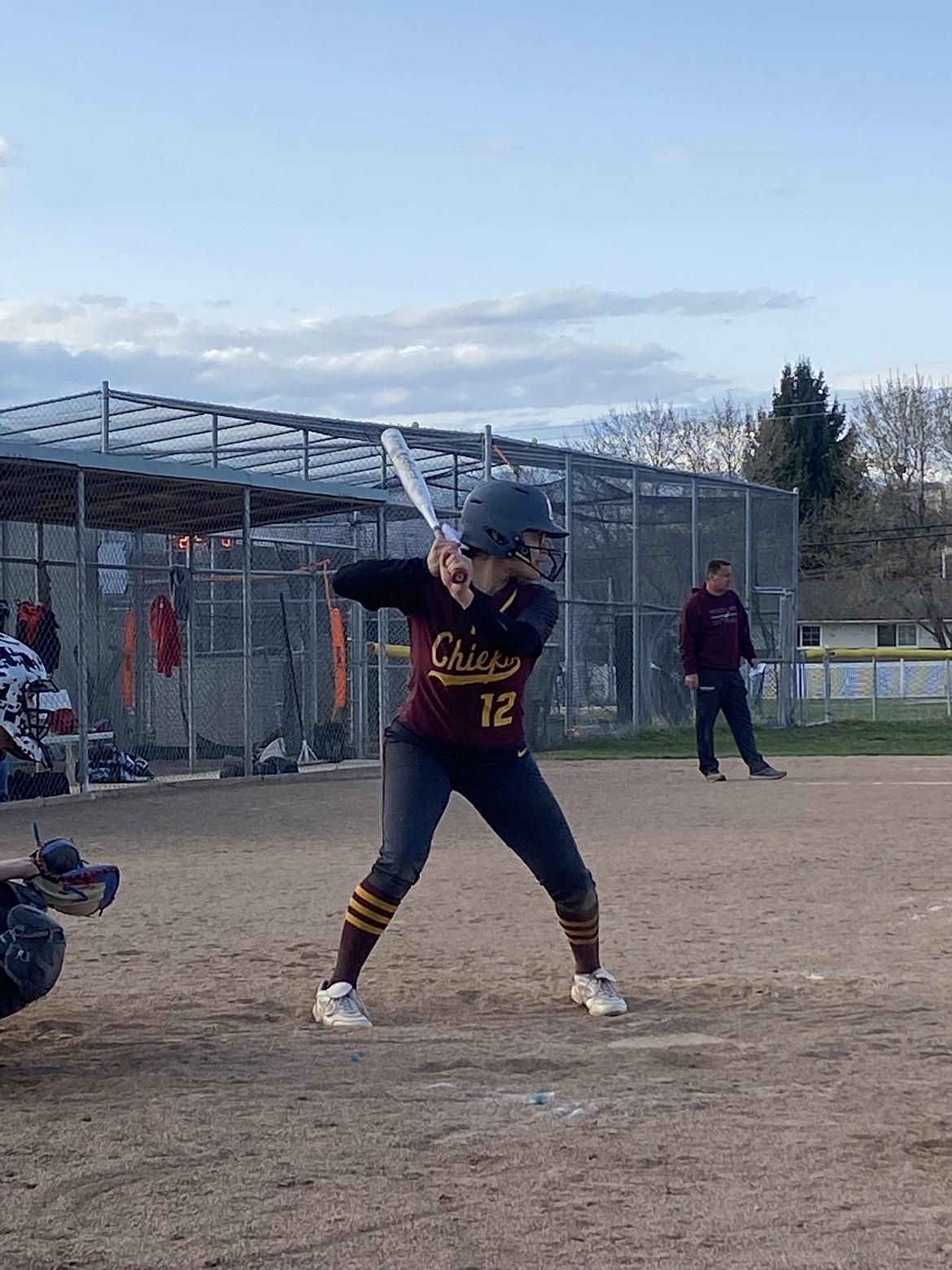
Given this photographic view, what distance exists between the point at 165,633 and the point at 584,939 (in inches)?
519

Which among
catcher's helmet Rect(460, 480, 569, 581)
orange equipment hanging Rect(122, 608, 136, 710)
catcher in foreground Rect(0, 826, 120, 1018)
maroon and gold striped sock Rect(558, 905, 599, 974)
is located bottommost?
maroon and gold striped sock Rect(558, 905, 599, 974)

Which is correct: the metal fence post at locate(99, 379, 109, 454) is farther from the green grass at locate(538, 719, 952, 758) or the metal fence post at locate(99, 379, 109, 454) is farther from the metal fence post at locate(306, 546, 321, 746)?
the green grass at locate(538, 719, 952, 758)

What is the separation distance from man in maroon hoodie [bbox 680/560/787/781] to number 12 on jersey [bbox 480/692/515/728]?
10009 millimetres

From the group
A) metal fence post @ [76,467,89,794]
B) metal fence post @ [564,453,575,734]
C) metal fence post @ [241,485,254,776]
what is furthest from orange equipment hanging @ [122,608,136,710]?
metal fence post @ [564,453,575,734]

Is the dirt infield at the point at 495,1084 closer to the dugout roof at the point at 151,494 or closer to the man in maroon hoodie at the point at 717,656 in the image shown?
the man in maroon hoodie at the point at 717,656

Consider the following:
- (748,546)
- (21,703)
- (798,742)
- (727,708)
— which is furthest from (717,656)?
(748,546)

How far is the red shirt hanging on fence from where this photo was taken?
18.3 metres

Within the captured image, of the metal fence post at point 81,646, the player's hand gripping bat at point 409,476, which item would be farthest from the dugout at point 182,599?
the player's hand gripping bat at point 409,476

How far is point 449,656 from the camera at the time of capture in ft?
18.1

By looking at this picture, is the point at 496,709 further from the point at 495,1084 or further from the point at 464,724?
the point at 495,1084

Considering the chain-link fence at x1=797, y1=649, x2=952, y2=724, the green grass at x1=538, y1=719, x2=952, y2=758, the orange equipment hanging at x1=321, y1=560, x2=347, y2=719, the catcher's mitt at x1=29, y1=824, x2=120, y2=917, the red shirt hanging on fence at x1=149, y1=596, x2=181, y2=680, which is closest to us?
the catcher's mitt at x1=29, y1=824, x2=120, y2=917

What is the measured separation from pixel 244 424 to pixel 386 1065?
17015 mm

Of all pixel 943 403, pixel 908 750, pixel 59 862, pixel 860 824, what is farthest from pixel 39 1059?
pixel 943 403

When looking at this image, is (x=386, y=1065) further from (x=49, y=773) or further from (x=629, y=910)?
(x=49, y=773)
